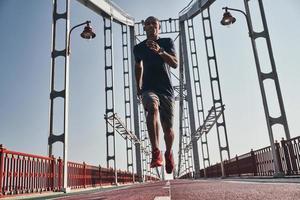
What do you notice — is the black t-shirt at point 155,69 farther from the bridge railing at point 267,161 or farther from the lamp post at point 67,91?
the lamp post at point 67,91

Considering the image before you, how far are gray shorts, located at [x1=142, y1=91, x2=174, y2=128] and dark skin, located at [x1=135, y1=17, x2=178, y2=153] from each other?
52 millimetres

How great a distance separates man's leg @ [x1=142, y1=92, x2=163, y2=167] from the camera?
3136 millimetres

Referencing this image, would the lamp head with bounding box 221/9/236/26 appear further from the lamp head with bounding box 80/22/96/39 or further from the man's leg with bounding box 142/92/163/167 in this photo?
the man's leg with bounding box 142/92/163/167

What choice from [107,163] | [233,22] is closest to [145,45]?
[233,22]

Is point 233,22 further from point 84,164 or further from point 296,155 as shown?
point 84,164

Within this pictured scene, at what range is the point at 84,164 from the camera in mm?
13680

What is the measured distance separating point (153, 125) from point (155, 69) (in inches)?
28.9

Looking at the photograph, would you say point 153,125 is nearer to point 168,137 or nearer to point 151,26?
point 168,137

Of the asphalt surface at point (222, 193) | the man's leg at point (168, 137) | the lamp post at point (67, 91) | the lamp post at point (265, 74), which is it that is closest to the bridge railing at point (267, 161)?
the lamp post at point (265, 74)

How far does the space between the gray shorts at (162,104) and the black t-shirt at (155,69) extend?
A: 0.25ft

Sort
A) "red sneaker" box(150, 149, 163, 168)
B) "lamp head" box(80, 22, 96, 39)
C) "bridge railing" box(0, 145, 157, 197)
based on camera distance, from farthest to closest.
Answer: "lamp head" box(80, 22, 96, 39), "bridge railing" box(0, 145, 157, 197), "red sneaker" box(150, 149, 163, 168)

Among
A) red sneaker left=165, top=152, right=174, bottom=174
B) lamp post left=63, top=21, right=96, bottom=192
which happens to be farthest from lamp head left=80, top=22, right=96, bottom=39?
red sneaker left=165, top=152, right=174, bottom=174

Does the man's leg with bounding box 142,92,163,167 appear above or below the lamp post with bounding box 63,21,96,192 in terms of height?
below

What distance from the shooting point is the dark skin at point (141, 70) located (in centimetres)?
320
